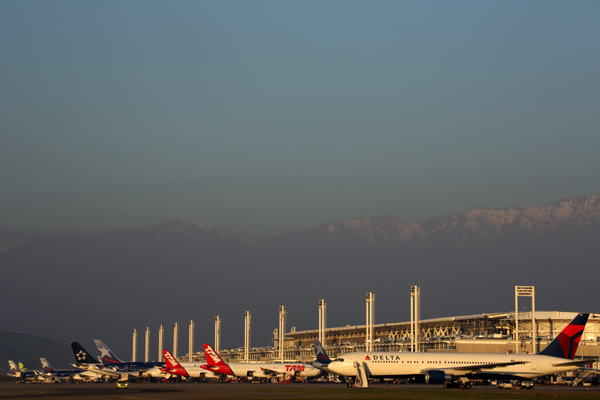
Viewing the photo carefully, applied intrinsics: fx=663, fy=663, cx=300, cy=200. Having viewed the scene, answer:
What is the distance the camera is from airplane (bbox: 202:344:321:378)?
115 m

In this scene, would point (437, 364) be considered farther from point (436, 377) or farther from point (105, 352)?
point (105, 352)

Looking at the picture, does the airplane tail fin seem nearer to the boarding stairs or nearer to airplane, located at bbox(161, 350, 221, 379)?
airplane, located at bbox(161, 350, 221, 379)

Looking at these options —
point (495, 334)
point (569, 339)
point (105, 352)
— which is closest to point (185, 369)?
point (105, 352)

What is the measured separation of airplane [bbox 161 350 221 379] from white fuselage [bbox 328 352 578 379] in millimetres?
49026

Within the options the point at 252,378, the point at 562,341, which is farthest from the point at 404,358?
the point at 252,378

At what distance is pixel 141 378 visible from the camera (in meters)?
129

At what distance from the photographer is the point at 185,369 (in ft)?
413

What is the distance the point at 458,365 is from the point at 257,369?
46094 millimetres

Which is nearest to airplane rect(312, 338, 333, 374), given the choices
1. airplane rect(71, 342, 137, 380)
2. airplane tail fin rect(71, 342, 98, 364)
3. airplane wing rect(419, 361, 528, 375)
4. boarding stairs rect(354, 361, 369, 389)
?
boarding stairs rect(354, 361, 369, 389)

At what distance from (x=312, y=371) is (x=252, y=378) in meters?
11.4

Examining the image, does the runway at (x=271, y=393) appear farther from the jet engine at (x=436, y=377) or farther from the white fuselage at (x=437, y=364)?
the white fuselage at (x=437, y=364)

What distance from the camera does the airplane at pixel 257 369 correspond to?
115 m


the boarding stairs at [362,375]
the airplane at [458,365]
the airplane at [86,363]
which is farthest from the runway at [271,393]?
the airplane at [86,363]

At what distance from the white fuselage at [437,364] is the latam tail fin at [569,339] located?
3.44 feet
